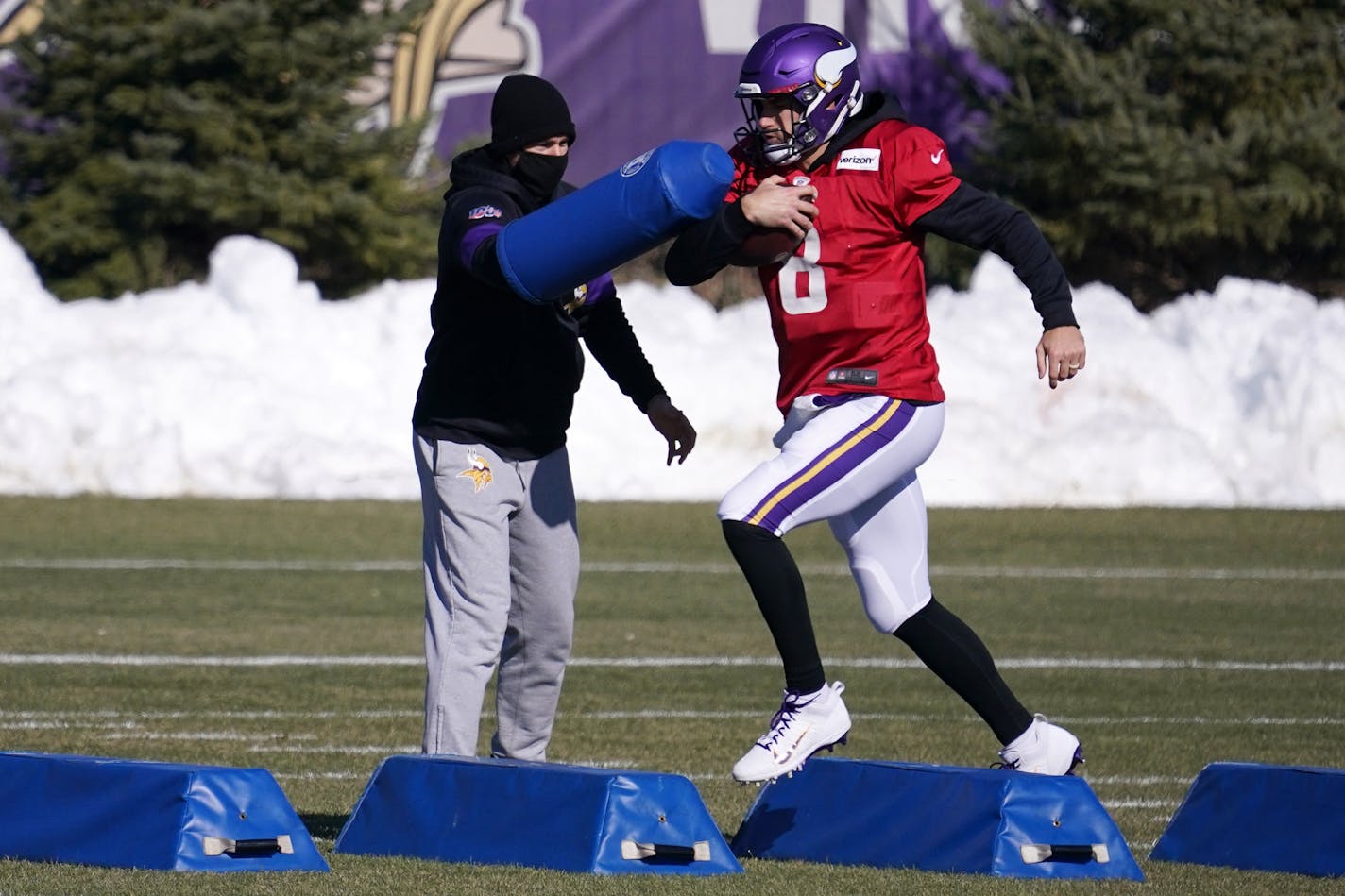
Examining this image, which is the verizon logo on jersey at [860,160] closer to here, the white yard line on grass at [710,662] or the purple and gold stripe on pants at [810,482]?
the purple and gold stripe on pants at [810,482]

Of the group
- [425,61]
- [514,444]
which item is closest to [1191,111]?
[425,61]

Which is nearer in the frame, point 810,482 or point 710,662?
point 810,482

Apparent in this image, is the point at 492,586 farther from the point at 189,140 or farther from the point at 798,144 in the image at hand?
the point at 189,140

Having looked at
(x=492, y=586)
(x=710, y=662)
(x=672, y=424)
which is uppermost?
(x=672, y=424)

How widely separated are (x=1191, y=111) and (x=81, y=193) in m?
13.1

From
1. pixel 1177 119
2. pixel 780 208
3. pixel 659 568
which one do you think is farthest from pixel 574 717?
pixel 1177 119

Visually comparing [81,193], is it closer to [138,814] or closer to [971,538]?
[971,538]

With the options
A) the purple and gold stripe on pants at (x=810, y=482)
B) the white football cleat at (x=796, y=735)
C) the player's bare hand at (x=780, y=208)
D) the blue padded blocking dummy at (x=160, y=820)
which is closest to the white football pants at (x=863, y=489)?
the purple and gold stripe on pants at (x=810, y=482)

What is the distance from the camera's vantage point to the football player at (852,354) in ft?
20.9

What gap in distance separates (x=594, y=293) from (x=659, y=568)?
27.0 ft

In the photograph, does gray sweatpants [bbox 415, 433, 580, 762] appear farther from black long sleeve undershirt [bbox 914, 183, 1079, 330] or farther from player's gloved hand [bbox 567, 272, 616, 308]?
black long sleeve undershirt [bbox 914, 183, 1079, 330]

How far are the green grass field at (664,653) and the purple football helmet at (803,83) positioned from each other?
→ 6.59ft

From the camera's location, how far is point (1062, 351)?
20.5 feet

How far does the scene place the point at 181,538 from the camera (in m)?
16.6
